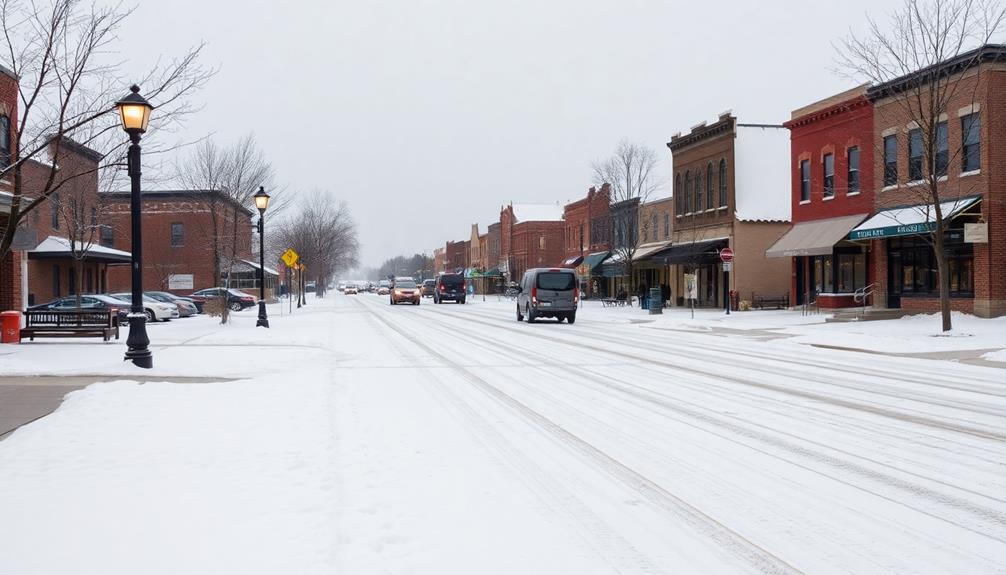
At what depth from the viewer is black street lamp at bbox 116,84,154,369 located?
1405 cm

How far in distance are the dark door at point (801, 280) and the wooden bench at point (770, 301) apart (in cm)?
286

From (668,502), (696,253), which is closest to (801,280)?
(696,253)

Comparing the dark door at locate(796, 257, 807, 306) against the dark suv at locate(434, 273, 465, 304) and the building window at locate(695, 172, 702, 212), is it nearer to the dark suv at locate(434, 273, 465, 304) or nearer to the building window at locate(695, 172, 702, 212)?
the building window at locate(695, 172, 702, 212)

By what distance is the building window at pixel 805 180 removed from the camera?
35312mm

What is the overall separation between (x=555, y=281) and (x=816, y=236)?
11079 mm

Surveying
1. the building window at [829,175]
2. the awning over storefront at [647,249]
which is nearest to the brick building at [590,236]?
the awning over storefront at [647,249]

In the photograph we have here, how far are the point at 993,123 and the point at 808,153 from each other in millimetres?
10522

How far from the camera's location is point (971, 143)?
25828 mm

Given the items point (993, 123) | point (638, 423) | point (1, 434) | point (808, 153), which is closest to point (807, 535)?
point (638, 423)

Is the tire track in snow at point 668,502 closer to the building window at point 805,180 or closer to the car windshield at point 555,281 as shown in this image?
the car windshield at point 555,281

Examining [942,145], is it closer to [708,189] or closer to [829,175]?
[829,175]

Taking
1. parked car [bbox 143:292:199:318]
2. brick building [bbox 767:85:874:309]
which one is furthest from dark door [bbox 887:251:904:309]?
parked car [bbox 143:292:199:318]

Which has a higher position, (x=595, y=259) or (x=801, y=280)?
(x=595, y=259)

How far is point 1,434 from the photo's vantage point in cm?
840
